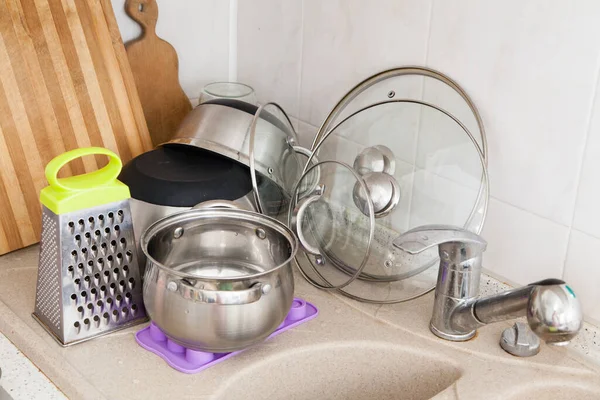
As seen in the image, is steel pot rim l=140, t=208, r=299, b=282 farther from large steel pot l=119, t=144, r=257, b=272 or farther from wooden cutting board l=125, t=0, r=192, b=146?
wooden cutting board l=125, t=0, r=192, b=146

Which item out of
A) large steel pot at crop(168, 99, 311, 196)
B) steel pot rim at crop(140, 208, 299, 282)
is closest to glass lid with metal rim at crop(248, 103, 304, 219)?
large steel pot at crop(168, 99, 311, 196)

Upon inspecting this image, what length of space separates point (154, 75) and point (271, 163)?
0.35 meters

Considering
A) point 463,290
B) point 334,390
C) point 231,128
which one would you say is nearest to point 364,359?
point 334,390

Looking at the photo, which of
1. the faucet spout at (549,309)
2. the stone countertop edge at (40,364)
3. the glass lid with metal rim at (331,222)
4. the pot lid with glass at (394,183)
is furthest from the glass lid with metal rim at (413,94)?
the stone countertop edge at (40,364)

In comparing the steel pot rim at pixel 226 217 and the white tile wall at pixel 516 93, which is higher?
the white tile wall at pixel 516 93

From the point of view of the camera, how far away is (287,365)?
3.76ft

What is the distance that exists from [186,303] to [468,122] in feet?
1.62

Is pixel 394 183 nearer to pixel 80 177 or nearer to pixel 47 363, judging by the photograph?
pixel 80 177

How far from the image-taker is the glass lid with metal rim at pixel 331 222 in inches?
47.5

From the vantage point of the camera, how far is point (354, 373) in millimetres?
1174

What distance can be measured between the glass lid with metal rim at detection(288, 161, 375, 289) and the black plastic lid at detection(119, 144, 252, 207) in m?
0.11

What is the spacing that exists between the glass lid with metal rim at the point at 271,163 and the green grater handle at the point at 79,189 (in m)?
0.25

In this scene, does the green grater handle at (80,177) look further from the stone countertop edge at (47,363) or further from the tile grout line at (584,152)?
the tile grout line at (584,152)

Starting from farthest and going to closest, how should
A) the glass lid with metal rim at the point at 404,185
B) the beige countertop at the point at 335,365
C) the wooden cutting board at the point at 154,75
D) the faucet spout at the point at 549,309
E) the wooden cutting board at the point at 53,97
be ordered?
1. the wooden cutting board at the point at 154,75
2. the wooden cutting board at the point at 53,97
3. the glass lid with metal rim at the point at 404,185
4. the beige countertop at the point at 335,365
5. the faucet spout at the point at 549,309
